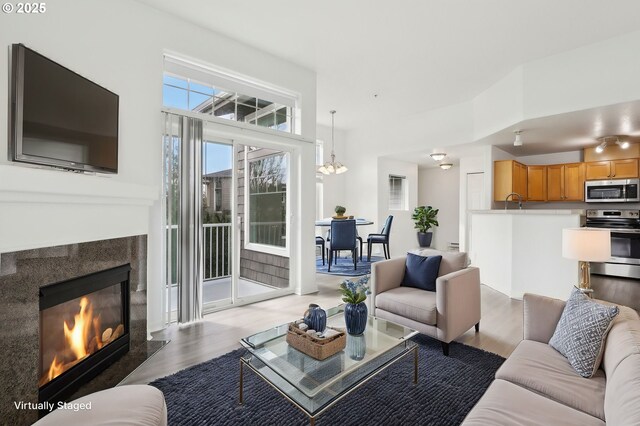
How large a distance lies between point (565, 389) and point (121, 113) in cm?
371

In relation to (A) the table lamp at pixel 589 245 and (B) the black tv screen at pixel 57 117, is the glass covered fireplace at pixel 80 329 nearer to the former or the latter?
(B) the black tv screen at pixel 57 117

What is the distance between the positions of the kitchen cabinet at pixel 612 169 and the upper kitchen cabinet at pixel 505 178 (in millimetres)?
1358

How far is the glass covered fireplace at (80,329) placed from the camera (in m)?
1.89

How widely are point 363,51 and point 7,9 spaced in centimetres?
337

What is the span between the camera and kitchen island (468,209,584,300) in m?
3.90

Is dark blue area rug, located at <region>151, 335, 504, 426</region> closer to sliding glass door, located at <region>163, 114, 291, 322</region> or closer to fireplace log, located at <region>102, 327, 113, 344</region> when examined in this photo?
fireplace log, located at <region>102, 327, 113, 344</region>

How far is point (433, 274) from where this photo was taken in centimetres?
305

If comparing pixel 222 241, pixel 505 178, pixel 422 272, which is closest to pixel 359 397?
pixel 422 272

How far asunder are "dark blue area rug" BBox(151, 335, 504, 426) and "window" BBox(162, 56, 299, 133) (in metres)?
2.68

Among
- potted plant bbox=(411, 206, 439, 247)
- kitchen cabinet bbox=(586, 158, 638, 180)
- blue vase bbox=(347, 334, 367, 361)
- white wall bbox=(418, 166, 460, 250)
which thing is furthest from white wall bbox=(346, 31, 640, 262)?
blue vase bbox=(347, 334, 367, 361)

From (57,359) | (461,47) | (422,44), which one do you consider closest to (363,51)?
(422,44)

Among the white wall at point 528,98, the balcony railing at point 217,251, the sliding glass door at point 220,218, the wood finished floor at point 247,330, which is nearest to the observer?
the wood finished floor at point 247,330

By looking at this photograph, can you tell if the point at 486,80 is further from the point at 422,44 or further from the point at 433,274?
the point at 433,274

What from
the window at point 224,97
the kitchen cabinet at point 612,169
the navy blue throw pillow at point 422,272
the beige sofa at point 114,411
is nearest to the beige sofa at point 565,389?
the navy blue throw pillow at point 422,272
